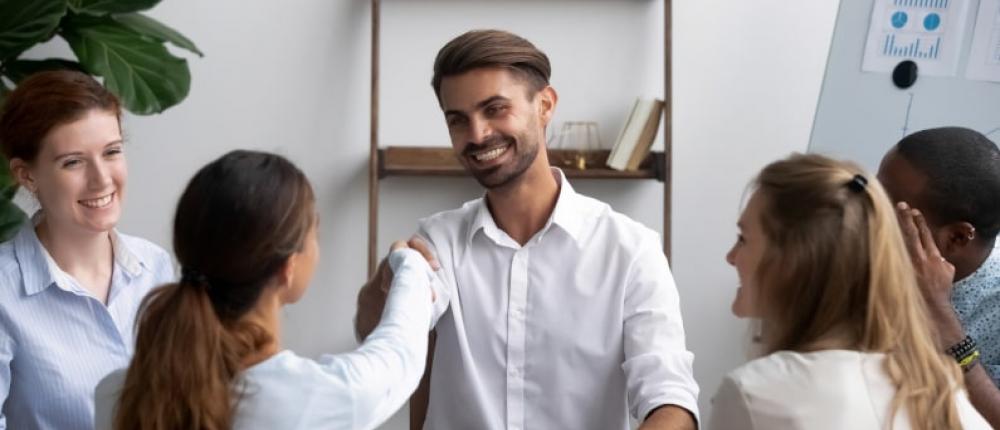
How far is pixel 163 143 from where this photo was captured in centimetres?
342

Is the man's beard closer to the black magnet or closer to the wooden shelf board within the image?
the wooden shelf board

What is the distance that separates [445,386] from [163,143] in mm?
1780

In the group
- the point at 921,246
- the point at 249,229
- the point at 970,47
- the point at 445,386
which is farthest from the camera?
the point at 970,47

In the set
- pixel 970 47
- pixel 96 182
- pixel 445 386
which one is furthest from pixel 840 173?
pixel 970 47

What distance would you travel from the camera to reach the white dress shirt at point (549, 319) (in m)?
1.95

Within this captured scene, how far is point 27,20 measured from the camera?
2805 millimetres

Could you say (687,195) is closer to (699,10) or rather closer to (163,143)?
(699,10)

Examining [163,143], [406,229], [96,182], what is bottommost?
[406,229]

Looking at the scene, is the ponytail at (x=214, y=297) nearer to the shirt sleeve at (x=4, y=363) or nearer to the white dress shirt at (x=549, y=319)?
the shirt sleeve at (x=4, y=363)

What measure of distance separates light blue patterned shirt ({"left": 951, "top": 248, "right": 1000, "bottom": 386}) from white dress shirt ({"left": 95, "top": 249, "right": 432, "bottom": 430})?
3.44 feet

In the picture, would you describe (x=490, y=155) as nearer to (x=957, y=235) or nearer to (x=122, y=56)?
(x=957, y=235)

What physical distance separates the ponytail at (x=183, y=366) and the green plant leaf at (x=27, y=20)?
1729 mm

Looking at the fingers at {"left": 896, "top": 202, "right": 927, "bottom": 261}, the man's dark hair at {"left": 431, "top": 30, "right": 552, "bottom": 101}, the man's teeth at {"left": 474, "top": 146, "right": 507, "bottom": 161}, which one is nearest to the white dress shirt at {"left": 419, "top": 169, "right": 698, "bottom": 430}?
the man's teeth at {"left": 474, "top": 146, "right": 507, "bottom": 161}

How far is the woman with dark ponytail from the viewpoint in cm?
127
